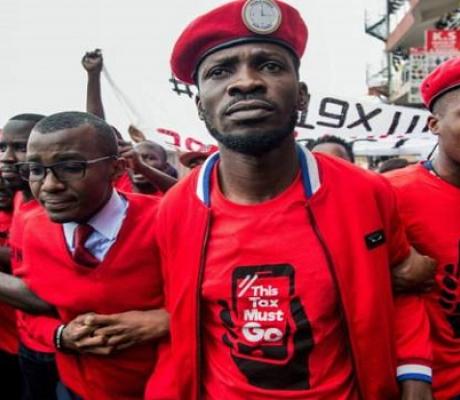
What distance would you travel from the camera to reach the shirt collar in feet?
6.31

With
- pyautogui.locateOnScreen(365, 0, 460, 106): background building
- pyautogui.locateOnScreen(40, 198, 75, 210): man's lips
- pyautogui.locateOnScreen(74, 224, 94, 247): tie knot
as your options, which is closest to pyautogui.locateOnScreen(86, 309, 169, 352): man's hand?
pyautogui.locateOnScreen(74, 224, 94, 247): tie knot

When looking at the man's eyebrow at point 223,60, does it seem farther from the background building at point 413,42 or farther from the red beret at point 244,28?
the background building at point 413,42

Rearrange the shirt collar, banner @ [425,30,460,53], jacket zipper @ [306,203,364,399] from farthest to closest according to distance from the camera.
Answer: banner @ [425,30,460,53] → the shirt collar → jacket zipper @ [306,203,364,399]

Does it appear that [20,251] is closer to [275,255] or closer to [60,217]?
[60,217]

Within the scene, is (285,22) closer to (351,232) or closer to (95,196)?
(351,232)

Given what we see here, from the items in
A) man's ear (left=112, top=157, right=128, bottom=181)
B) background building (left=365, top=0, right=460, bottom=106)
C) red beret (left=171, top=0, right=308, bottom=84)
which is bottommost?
background building (left=365, top=0, right=460, bottom=106)

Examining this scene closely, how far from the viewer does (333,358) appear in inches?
62.2

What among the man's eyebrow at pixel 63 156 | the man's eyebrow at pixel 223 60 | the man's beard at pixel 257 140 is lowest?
the man's eyebrow at pixel 63 156

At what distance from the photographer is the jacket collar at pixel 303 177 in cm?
161

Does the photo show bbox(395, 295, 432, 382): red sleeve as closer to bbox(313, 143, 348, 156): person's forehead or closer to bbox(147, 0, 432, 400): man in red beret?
bbox(147, 0, 432, 400): man in red beret

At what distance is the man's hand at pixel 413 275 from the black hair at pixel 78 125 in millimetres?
1047

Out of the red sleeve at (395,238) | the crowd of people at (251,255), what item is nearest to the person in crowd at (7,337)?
the crowd of people at (251,255)

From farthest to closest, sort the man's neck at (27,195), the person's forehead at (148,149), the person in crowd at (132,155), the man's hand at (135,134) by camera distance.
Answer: the man's hand at (135,134), the person's forehead at (148,149), the person in crowd at (132,155), the man's neck at (27,195)

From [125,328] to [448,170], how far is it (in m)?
1.19
